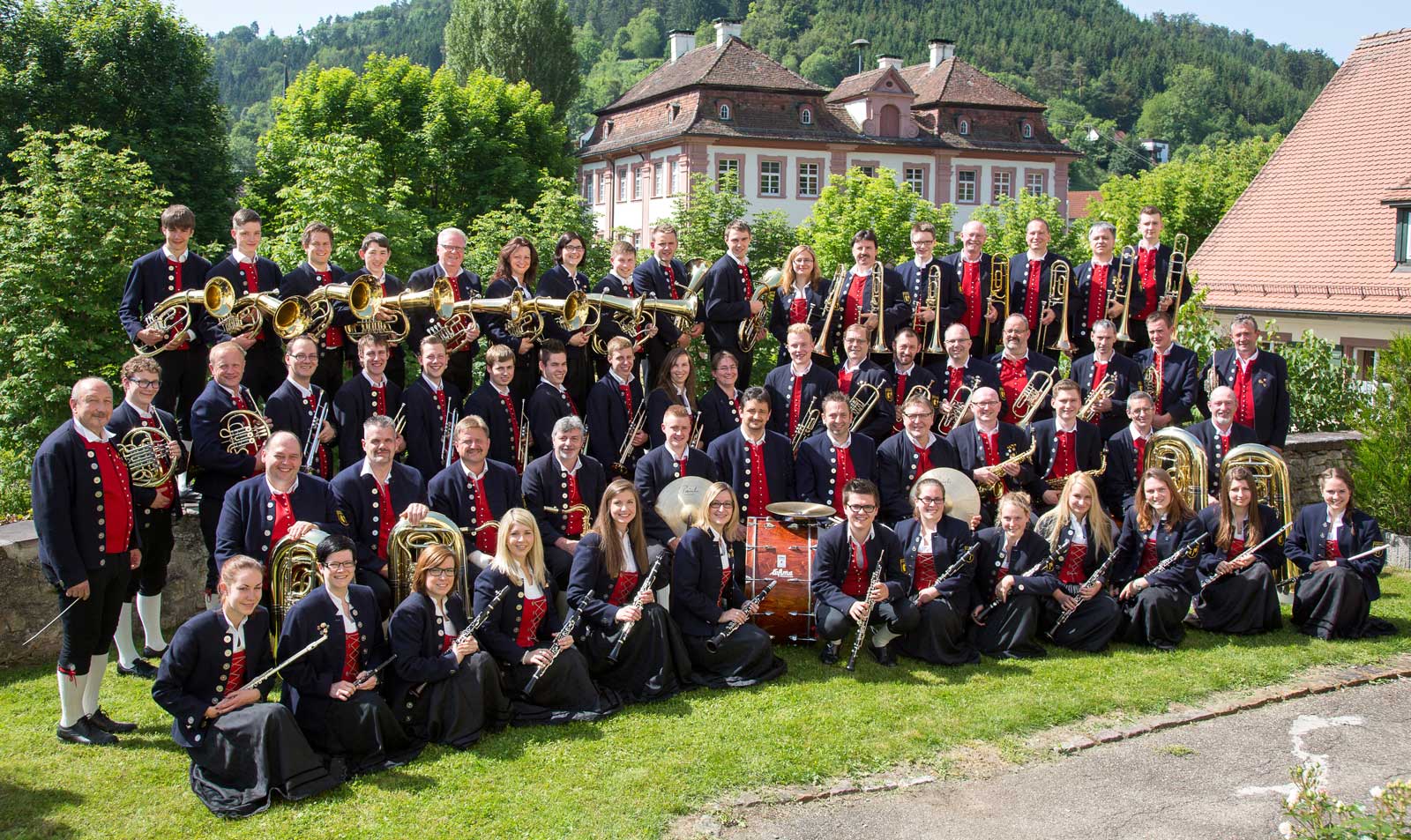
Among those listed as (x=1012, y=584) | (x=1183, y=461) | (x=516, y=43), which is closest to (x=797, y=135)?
(x=516, y=43)

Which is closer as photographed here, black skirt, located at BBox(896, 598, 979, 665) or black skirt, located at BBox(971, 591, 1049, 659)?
black skirt, located at BBox(896, 598, 979, 665)

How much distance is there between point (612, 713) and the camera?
7410mm

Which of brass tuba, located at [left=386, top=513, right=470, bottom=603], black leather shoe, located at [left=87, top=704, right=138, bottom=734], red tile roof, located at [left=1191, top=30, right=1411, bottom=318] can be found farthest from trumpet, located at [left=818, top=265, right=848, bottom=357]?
red tile roof, located at [left=1191, top=30, right=1411, bottom=318]

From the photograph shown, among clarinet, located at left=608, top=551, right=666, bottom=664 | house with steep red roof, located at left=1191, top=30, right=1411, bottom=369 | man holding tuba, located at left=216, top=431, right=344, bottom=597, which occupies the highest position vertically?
house with steep red roof, located at left=1191, top=30, right=1411, bottom=369

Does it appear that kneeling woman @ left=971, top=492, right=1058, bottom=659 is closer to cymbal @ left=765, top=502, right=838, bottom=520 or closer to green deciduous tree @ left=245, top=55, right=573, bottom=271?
cymbal @ left=765, top=502, right=838, bottom=520

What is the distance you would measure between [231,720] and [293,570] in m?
1.06

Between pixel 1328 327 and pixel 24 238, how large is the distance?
921 inches

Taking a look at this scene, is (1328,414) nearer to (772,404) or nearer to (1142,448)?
(1142,448)

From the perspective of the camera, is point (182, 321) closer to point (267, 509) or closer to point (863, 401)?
point (267, 509)

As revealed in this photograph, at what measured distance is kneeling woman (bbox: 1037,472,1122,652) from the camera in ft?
28.3

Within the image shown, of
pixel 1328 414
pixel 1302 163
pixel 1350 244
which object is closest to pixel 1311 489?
pixel 1328 414

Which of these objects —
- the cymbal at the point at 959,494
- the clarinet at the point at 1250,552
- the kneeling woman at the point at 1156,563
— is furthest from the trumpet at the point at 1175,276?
the cymbal at the point at 959,494

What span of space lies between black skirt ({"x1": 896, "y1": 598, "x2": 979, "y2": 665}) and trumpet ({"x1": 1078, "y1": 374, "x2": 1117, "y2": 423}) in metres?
2.72

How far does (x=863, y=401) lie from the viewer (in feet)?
33.2
